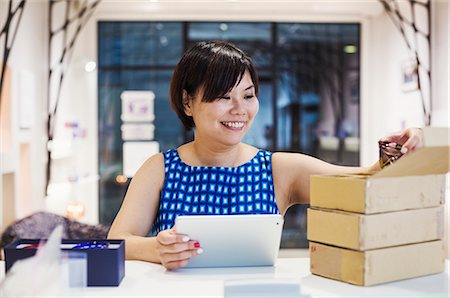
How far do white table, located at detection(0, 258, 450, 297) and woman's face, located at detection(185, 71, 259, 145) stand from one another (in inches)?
19.5

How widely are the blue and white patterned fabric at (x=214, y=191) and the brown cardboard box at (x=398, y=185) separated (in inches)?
21.5

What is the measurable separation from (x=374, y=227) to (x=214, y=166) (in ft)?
2.59

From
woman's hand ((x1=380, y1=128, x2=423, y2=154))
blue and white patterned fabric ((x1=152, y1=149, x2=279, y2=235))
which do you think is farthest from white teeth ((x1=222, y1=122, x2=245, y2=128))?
woman's hand ((x1=380, y1=128, x2=423, y2=154))

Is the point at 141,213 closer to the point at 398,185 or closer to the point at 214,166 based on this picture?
the point at 214,166

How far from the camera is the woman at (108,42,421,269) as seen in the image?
1.71 meters

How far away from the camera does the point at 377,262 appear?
3.76ft

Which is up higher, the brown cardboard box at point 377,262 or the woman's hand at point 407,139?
the woman's hand at point 407,139

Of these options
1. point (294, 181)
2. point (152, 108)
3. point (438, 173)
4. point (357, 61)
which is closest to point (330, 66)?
point (357, 61)

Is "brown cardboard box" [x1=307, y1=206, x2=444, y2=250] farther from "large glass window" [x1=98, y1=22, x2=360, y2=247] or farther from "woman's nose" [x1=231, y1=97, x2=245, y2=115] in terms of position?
"large glass window" [x1=98, y1=22, x2=360, y2=247]

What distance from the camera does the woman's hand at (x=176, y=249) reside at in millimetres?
1300

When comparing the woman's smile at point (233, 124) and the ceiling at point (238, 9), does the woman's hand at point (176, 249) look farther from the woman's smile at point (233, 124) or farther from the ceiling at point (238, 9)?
the ceiling at point (238, 9)

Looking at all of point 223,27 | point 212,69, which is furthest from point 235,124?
point 223,27

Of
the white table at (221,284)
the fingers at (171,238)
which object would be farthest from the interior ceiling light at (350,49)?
the fingers at (171,238)

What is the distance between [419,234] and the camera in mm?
1219
